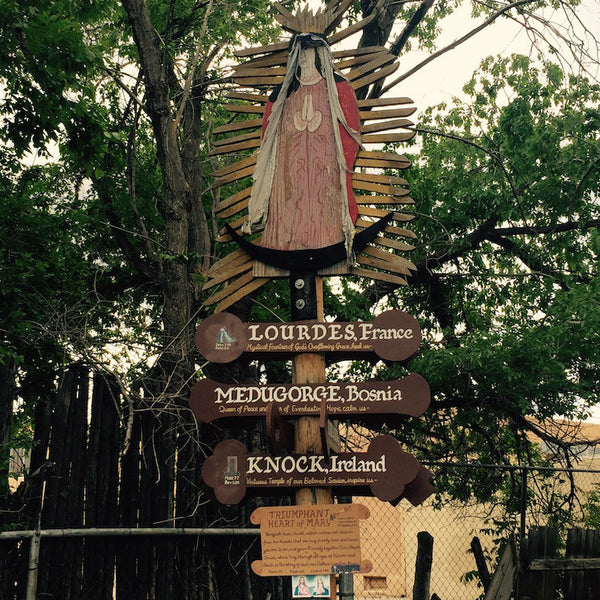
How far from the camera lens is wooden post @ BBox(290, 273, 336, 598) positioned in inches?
214

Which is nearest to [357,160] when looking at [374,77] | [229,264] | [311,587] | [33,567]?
[374,77]

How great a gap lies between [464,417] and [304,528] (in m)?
5.42

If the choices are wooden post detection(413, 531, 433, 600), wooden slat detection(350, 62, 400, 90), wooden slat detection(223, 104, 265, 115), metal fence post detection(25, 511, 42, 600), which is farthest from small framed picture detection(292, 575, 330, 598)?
wooden slat detection(350, 62, 400, 90)

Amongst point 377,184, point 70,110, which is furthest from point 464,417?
point 70,110

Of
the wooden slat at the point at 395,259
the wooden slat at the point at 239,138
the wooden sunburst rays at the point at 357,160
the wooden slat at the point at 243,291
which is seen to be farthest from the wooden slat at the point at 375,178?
the wooden slat at the point at 243,291

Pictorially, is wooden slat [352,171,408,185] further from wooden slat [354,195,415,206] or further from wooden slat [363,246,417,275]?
wooden slat [363,246,417,275]

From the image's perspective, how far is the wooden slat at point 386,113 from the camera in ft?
21.0

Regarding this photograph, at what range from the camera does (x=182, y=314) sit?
840cm

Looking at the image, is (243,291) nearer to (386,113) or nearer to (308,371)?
(308,371)

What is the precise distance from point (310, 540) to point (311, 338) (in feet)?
4.70

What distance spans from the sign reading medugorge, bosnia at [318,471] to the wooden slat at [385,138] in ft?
8.23

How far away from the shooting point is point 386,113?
254 inches

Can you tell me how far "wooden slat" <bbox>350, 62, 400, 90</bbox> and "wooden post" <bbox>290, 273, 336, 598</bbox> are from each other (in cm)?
183

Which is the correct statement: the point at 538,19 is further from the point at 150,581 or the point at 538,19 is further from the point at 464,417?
the point at 150,581
